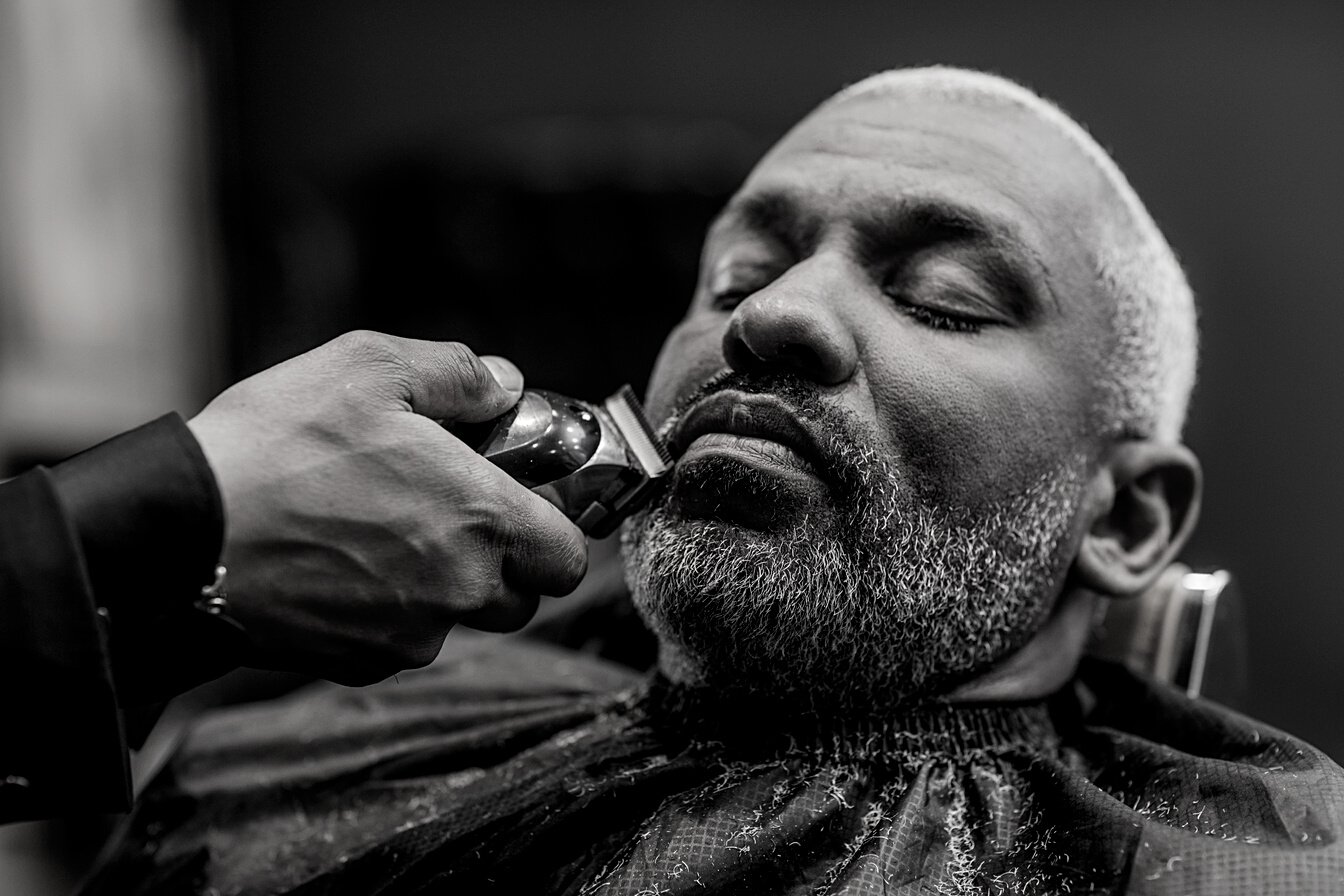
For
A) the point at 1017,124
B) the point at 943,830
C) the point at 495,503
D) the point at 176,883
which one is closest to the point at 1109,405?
the point at 1017,124

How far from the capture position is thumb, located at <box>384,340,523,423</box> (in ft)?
3.78

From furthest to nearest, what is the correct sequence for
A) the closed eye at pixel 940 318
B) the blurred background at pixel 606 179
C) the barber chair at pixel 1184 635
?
the blurred background at pixel 606 179, the barber chair at pixel 1184 635, the closed eye at pixel 940 318

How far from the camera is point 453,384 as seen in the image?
118cm

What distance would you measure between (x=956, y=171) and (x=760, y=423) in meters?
0.44

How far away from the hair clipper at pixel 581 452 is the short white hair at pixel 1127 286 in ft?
2.07

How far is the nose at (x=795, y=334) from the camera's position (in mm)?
1307

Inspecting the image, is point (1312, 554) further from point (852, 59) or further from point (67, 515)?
point (67, 515)

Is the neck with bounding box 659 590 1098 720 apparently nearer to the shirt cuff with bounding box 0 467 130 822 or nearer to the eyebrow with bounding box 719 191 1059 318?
the eyebrow with bounding box 719 191 1059 318

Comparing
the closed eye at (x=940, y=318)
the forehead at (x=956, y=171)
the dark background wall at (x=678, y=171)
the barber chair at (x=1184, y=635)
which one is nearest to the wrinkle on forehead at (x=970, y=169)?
the forehead at (x=956, y=171)

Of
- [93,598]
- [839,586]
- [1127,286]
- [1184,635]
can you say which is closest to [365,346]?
[93,598]

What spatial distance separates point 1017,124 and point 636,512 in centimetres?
73

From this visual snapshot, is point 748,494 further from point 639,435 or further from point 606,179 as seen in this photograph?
point 606,179

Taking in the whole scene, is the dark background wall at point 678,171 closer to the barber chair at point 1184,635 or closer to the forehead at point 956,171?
the barber chair at point 1184,635

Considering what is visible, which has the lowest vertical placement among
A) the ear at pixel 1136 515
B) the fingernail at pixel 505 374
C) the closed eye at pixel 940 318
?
the ear at pixel 1136 515
